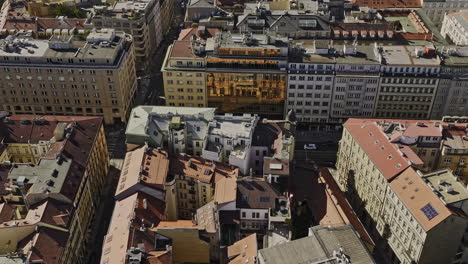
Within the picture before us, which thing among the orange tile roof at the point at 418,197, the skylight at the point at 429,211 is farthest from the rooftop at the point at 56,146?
the skylight at the point at 429,211

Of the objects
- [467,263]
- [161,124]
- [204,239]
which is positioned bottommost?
Result: [467,263]

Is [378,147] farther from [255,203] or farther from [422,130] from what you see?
[255,203]

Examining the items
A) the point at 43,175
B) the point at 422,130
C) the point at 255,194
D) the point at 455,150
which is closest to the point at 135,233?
the point at 43,175

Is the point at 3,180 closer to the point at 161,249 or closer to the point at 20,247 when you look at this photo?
the point at 20,247

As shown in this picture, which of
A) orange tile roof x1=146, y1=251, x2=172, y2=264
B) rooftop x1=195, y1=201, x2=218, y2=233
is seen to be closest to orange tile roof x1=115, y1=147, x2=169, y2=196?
rooftop x1=195, y1=201, x2=218, y2=233

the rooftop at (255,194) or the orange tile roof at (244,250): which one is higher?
the rooftop at (255,194)

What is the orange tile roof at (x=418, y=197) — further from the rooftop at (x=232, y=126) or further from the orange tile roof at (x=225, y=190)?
the rooftop at (x=232, y=126)

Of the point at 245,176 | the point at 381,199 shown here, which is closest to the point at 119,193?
the point at 245,176
